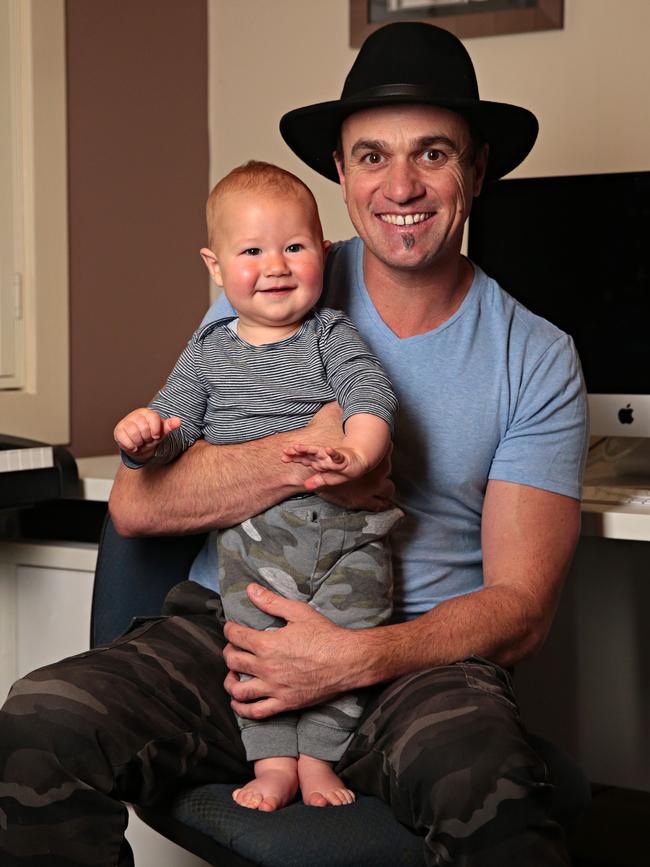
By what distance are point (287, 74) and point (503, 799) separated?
208 centimetres

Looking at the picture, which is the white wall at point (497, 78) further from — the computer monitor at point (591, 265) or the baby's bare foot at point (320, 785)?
the baby's bare foot at point (320, 785)

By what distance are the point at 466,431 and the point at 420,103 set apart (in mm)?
472

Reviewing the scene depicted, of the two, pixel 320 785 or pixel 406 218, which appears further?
pixel 406 218

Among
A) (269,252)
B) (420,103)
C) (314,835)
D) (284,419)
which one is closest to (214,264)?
(269,252)

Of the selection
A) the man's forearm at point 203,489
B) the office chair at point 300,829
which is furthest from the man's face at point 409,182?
the office chair at point 300,829

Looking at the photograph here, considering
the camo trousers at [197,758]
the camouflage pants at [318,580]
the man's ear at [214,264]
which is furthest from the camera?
the man's ear at [214,264]

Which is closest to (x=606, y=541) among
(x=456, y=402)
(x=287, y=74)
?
(x=456, y=402)

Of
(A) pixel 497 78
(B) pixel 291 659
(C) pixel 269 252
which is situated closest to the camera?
(B) pixel 291 659

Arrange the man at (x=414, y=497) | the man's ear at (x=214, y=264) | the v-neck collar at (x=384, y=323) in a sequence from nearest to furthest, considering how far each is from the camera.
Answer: the man at (x=414, y=497)
the man's ear at (x=214, y=264)
the v-neck collar at (x=384, y=323)

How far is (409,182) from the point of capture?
1.61 metres

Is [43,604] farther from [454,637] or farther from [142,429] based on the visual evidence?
[454,637]

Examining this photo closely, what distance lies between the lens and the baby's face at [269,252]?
1.49 metres

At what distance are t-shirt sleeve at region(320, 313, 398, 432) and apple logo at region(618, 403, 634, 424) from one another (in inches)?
28.5

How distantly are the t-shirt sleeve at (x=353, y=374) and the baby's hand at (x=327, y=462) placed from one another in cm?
10
